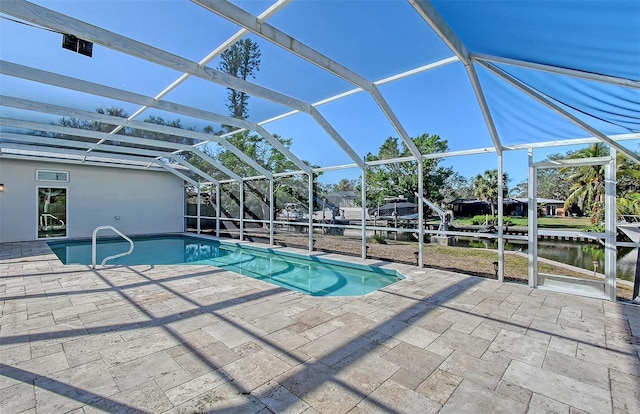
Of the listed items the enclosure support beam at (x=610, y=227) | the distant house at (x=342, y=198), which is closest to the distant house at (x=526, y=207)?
the enclosure support beam at (x=610, y=227)

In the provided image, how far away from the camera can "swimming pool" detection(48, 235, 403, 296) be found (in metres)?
6.55

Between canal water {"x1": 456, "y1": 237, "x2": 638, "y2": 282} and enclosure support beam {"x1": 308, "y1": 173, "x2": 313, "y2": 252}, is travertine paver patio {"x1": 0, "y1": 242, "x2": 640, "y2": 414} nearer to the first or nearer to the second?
canal water {"x1": 456, "y1": 237, "x2": 638, "y2": 282}

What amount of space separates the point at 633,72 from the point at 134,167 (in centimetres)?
1453

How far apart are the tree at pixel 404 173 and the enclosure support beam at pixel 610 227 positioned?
2.61 metres

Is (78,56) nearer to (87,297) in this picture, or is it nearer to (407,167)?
(87,297)

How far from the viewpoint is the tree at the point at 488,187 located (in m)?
5.73

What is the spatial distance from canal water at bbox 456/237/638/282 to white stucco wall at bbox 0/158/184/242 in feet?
41.4

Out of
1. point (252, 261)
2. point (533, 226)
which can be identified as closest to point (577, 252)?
point (533, 226)

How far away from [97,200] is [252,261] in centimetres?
783

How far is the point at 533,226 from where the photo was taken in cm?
517

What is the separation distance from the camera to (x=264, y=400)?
211cm

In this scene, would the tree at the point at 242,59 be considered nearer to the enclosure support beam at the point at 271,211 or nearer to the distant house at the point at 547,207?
the distant house at the point at 547,207

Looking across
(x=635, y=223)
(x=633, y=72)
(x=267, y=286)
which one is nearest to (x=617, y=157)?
(x=635, y=223)

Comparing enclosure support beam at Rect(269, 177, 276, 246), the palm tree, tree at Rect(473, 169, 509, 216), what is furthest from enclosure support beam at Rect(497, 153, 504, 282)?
enclosure support beam at Rect(269, 177, 276, 246)
